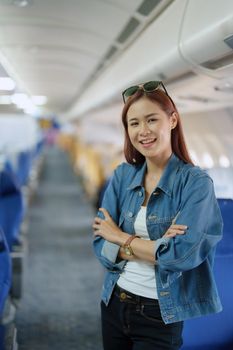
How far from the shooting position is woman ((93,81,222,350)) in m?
1.74

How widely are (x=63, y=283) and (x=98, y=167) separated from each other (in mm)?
4508

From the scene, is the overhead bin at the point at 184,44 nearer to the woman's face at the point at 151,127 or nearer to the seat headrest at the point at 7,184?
the woman's face at the point at 151,127

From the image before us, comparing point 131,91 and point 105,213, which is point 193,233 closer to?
point 105,213

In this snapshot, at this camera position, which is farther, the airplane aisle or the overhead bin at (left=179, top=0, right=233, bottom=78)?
the airplane aisle

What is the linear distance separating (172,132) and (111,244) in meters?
0.49

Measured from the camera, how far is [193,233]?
1.70m

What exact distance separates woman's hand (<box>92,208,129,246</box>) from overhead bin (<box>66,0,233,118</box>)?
859 millimetres

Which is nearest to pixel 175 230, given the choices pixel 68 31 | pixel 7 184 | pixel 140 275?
pixel 140 275

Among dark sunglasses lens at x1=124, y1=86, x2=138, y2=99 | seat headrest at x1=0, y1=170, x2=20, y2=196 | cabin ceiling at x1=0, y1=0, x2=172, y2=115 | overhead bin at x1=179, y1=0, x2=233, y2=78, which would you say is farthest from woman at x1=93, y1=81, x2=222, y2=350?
seat headrest at x1=0, y1=170, x2=20, y2=196

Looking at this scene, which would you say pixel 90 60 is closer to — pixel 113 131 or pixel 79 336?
pixel 79 336

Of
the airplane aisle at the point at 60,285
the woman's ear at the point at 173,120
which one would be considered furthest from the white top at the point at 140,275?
the airplane aisle at the point at 60,285

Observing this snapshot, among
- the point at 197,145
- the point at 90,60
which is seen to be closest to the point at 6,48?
the point at 90,60

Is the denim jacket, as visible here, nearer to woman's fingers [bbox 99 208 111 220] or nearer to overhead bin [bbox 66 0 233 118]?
woman's fingers [bbox 99 208 111 220]

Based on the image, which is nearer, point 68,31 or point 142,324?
point 142,324
